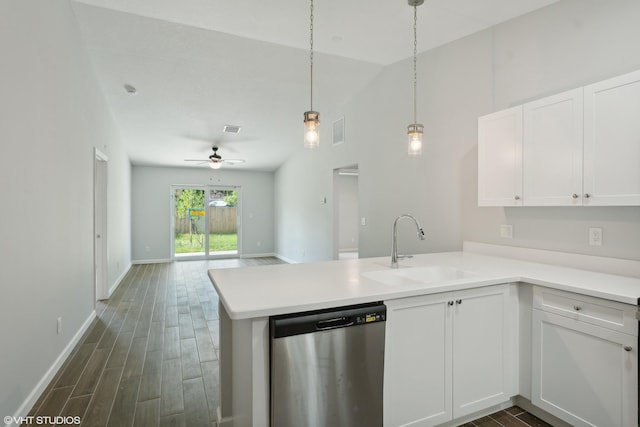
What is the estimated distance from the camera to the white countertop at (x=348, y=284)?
1429 millimetres

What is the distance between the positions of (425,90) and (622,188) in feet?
7.14

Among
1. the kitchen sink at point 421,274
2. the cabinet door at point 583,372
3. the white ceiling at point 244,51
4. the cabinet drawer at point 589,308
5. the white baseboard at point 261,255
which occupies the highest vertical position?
the white ceiling at point 244,51

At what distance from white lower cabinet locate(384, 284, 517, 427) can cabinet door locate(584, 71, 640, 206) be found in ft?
2.50

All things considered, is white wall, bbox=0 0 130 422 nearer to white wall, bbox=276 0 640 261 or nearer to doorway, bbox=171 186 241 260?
white wall, bbox=276 0 640 261

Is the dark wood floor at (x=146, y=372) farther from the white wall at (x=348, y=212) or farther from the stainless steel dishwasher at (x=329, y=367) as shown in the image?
the white wall at (x=348, y=212)

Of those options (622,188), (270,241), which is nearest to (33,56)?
(622,188)

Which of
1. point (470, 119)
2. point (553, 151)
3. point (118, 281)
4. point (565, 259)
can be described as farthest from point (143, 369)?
point (118, 281)

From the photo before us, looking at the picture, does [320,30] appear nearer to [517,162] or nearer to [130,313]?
[517,162]

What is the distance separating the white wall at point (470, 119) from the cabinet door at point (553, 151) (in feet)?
0.92

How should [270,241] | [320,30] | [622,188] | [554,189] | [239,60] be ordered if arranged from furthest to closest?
[270,241] → [239,60] → [320,30] → [554,189] → [622,188]

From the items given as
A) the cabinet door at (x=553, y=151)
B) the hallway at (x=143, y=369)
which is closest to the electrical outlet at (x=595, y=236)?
the cabinet door at (x=553, y=151)

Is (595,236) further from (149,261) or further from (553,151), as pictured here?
(149,261)

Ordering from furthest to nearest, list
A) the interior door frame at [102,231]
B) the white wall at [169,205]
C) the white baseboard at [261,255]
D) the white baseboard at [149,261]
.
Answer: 1. the white baseboard at [261,255]
2. the white wall at [169,205]
3. the white baseboard at [149,261]
4. the interior door frame at [102,231]

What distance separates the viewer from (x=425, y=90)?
11.6 ft
